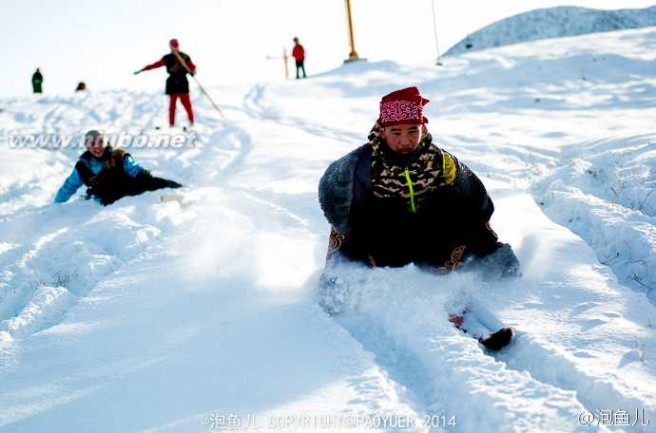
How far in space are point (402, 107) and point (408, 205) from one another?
0.56m

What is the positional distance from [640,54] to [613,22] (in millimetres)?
24152

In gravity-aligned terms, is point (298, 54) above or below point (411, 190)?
above

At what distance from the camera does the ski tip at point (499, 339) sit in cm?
223

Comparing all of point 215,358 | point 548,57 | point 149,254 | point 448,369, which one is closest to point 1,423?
point 215,358

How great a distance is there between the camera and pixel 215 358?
2215mm

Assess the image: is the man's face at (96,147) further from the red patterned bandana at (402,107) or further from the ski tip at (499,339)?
the ski tip at (499,339)

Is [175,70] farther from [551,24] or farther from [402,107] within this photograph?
[551,24]

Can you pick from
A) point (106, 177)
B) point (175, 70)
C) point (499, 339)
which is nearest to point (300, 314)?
point (499, 339)

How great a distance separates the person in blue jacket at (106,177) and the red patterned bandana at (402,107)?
10.9 ft

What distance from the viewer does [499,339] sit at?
7.33 feet

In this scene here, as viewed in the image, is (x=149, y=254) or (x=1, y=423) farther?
(x=149, y=254)

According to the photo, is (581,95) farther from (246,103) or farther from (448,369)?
(448,369)

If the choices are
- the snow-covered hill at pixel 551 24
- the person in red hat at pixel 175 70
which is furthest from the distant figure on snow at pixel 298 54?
the snow-covered hill at pixel 551 24

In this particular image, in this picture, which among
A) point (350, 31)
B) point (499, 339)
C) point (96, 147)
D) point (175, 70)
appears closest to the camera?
point (499, 339)
